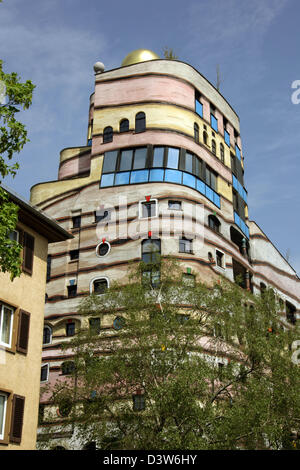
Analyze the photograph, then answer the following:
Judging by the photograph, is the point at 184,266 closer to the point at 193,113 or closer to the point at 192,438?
the point at 193,113

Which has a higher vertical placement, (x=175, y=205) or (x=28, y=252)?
(x=175, y=205)

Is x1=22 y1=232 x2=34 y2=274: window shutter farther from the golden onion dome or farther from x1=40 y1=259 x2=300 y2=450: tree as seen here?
the golden onion dome

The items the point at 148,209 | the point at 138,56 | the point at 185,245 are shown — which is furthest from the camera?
the point at 138,56

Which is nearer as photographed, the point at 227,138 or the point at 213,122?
the point at 213,122

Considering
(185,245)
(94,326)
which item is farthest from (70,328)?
(94,326)

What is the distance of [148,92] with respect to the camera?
34.8 metres

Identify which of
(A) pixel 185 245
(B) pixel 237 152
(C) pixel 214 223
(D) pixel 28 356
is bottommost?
(D) pixel 28 356

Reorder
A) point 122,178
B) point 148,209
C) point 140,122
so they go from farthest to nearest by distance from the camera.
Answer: point 140,122, point 122,178, point 148,209

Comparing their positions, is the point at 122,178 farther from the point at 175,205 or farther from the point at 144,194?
the point at 175,205

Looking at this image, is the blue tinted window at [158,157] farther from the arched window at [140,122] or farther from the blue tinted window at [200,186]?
the blue tinted window at [200,186]

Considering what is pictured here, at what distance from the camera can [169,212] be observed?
1248 inches

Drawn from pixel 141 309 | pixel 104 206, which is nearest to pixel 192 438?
pixel 141 309

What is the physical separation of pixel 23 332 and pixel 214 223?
17.7m

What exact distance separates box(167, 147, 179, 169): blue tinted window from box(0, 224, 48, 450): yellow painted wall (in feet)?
46.5
